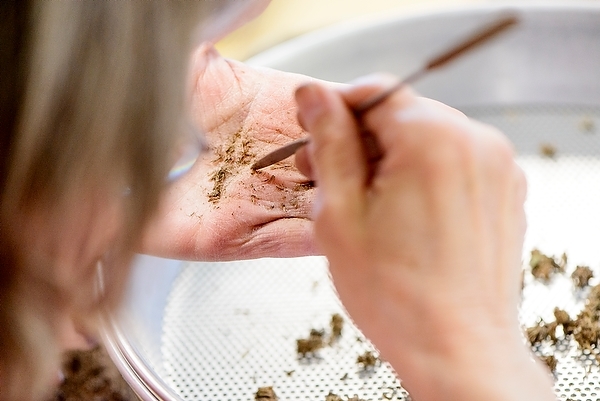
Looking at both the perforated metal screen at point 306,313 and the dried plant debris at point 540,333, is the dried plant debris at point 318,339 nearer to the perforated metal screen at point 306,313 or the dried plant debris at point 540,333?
the perforated metal screen at point 306,313

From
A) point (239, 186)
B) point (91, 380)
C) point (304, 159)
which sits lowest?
point (91, 380)

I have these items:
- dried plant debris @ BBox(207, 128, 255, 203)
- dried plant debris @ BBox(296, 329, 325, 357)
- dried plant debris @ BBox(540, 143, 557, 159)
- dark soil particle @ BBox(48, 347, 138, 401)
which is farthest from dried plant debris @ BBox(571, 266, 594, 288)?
dark soil particle @ BBox(48, 347, 138, 401)

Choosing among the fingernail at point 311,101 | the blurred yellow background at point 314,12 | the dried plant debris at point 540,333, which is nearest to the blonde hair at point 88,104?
the fingernail at point 311,101

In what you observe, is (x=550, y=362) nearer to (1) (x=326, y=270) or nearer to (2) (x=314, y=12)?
(1) (x=326, y=270)

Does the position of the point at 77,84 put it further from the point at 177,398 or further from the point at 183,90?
the point at 177,398

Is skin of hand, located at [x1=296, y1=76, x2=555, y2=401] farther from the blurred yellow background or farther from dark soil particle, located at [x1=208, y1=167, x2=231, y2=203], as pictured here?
the blurred yellow background

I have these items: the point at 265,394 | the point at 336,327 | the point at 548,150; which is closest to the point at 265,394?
the point at 265,394
